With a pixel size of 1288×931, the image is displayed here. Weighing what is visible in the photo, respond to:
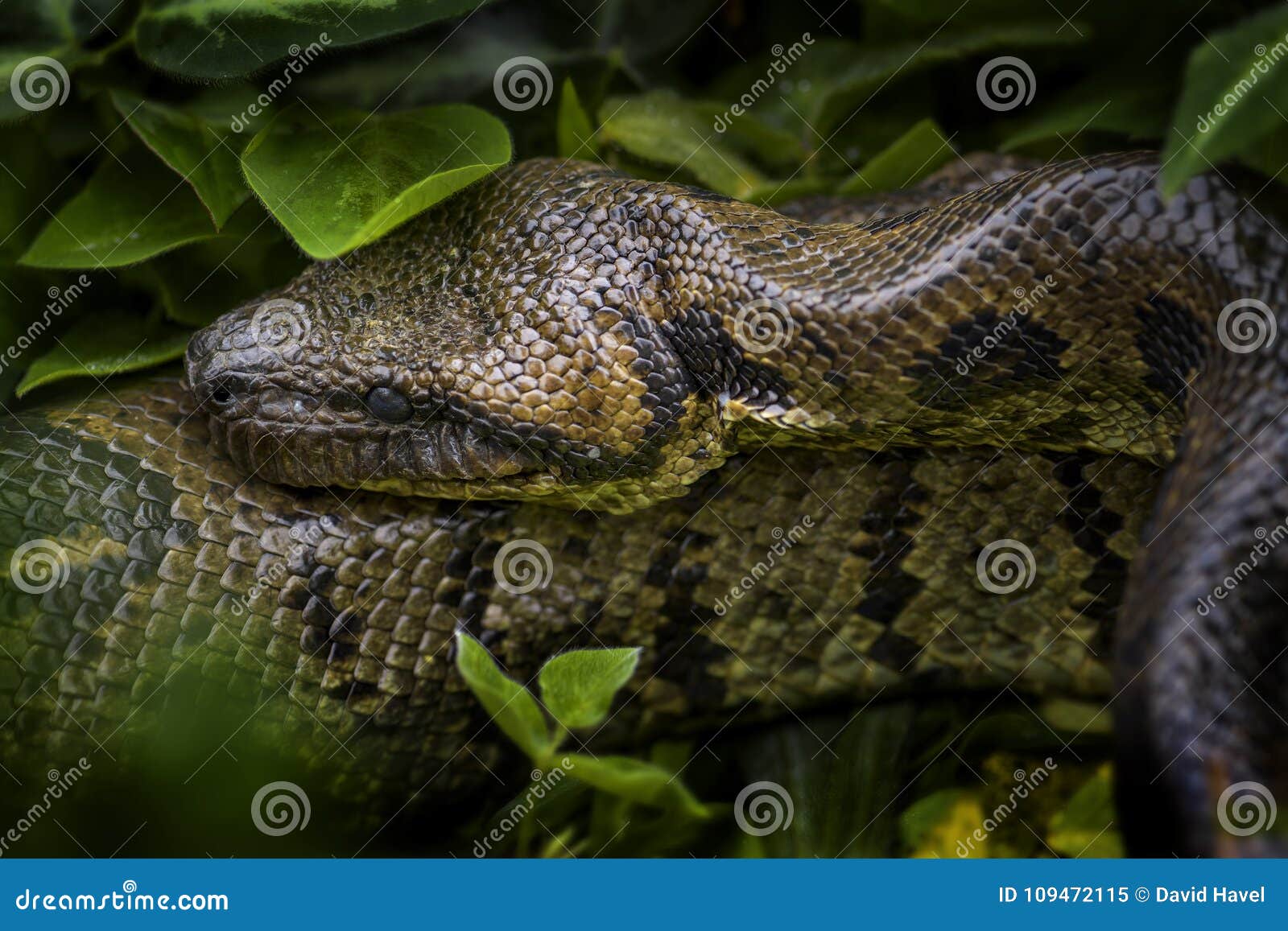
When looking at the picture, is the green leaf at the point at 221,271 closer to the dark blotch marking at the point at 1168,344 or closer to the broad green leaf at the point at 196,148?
the broad green leaf at the point at 196,148

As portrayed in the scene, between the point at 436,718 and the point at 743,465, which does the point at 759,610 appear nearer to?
the point at 743,465

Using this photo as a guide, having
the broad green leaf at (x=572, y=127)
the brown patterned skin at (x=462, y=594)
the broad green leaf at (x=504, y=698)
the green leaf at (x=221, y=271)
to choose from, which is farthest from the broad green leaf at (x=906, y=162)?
the broad green leaf at (x=504, y=698)

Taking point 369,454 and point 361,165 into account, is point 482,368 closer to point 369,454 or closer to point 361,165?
point 369,454

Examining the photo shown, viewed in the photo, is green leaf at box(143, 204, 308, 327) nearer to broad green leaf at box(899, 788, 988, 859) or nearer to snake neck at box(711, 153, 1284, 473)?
snake neck at box(711, 153, 1284, 473)

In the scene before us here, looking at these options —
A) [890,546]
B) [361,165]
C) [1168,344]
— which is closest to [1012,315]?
[1168,344]
